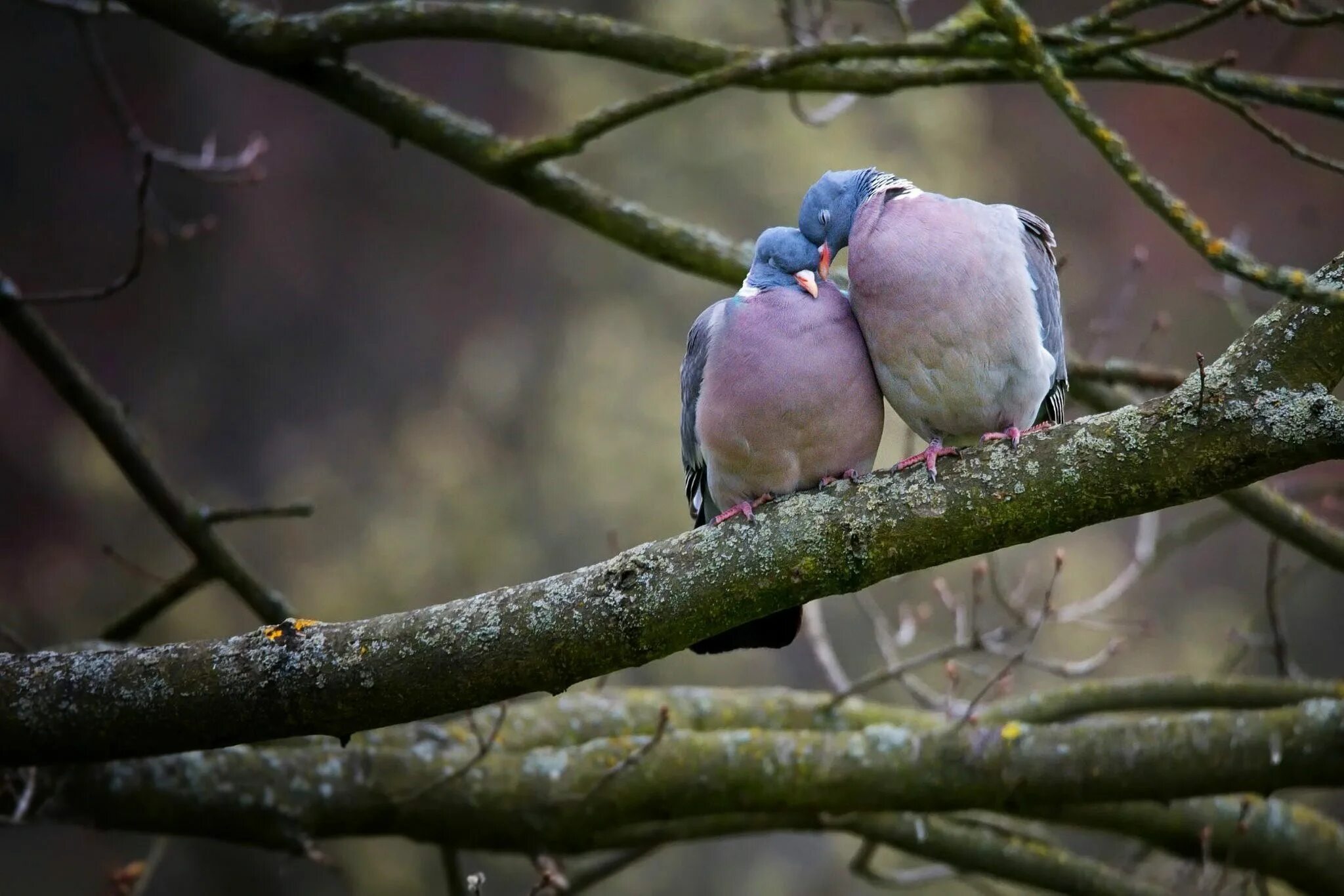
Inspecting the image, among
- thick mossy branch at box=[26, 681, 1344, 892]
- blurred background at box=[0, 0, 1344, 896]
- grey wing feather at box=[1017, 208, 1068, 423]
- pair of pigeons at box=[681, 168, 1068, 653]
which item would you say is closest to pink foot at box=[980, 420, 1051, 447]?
pair of pigeons at box=[681, 168, 1068, 653]

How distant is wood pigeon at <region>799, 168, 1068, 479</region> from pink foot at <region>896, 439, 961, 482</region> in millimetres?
109

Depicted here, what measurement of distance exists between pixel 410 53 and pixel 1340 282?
6323 mm

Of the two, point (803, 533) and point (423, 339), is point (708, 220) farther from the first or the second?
point (803, 533)

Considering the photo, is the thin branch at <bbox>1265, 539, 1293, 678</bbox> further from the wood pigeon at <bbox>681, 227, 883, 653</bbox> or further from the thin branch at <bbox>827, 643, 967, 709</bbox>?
the wood pigeon at <bbox>681, 227, 883, 653</bbox>

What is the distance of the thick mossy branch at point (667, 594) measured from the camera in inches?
61.9

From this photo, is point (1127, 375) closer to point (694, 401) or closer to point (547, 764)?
point (694, 401)

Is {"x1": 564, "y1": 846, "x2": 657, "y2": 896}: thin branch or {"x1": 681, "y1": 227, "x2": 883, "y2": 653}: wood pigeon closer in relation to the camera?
{"x1": 681, "y1": 227, "x2": 883, "y2": 653}: wood pigeon

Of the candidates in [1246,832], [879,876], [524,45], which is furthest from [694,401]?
[1246,832]

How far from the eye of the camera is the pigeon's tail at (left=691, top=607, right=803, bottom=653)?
7.18 feet

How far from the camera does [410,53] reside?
699 centimetres

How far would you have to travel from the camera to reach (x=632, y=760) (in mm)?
2438

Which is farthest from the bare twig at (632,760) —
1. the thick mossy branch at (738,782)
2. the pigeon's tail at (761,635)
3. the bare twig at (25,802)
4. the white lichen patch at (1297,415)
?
the white lichen patch at (1297,415)

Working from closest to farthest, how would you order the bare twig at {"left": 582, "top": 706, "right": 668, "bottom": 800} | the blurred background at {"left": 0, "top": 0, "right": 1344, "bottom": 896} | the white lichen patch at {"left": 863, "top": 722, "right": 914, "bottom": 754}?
the bare twig at {"left": 582, "top": 706, "right": 668, "bottom": 800}
the white lichen patch at {"left": 863, "top": 722, "right": 914, "bottom": 754}
the blurred background at {"left": 0, "top": 0, "right": 1344, "bottom": 896}

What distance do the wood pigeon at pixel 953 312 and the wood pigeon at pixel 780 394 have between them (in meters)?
0.07
